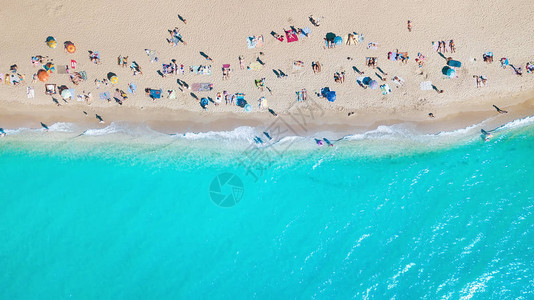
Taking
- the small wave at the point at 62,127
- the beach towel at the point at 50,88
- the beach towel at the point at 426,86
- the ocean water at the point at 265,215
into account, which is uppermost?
the beach towel at the point at 50,88

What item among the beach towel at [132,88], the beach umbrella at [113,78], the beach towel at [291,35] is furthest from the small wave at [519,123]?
the beach umbrella at [113,78]

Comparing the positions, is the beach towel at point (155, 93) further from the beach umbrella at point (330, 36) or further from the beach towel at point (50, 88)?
the beach umbrella at point (330, 36)

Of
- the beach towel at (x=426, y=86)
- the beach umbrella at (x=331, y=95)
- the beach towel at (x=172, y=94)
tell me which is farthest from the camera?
the beach towel at (x=172, y=94)

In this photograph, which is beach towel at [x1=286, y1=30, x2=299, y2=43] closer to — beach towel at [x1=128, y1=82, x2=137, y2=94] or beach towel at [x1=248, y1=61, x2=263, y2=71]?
beach towel at [x1=248, y1=61, x2=263, y2=71]

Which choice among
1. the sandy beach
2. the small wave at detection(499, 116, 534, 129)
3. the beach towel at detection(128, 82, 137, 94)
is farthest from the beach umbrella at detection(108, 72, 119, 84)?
the small wave at detection(499, 116, 534, 129)

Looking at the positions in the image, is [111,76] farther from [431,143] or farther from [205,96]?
[431,143]

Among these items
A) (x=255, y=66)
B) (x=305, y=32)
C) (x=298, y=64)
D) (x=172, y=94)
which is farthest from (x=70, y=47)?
(x=305, y=32)
